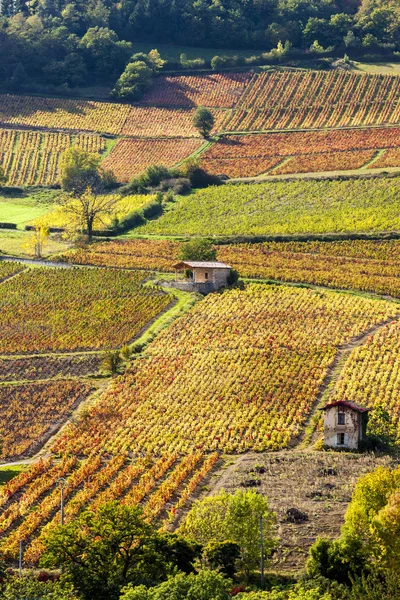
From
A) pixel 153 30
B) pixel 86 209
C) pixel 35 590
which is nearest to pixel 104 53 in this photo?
pixel 153 30

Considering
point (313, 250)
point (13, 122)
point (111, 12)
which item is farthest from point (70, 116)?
point (313, 250)

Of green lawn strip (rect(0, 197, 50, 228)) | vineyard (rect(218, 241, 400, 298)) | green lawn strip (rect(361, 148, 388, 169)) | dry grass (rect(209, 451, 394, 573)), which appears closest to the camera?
dry grass (rect(209, 451, 394, 573))

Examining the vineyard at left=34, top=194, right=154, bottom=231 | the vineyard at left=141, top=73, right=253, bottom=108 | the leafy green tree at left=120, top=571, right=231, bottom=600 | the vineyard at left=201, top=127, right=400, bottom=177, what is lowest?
the leafy green tree at left=120, top=571, right=231, bottom=600

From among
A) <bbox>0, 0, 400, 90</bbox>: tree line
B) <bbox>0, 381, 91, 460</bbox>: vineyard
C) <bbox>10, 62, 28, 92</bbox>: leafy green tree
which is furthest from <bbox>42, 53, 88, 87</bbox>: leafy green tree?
<bbox>0, 381, 91, 460</bbox>: vineyard

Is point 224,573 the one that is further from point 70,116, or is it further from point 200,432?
point 70,116

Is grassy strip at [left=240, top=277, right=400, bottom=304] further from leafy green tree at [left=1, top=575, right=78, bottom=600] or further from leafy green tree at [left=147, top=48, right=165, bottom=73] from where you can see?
leafy green tree at [left=147, top=48, right=165, bottom=73]

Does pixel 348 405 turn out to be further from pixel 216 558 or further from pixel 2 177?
pixel 2 177
